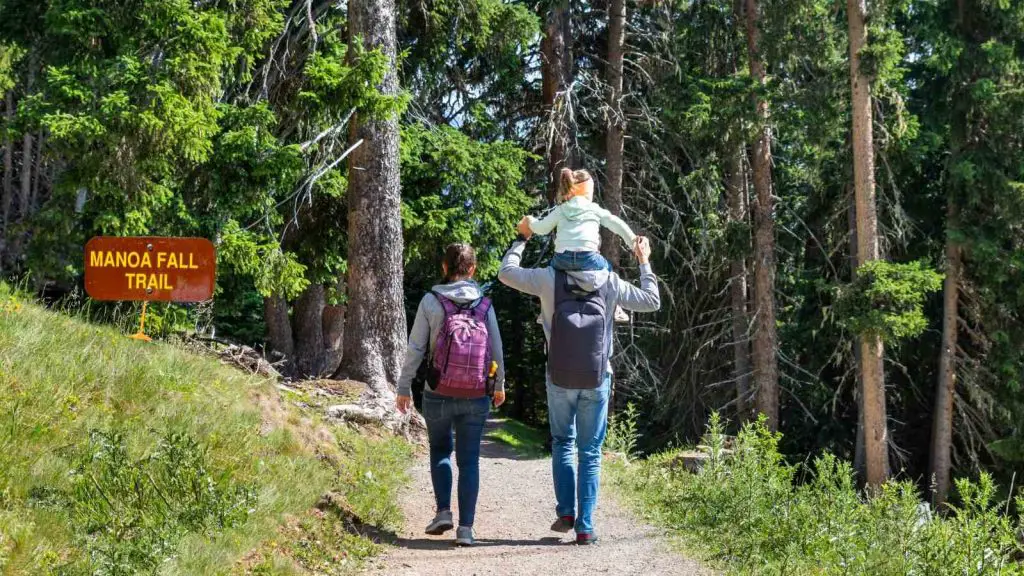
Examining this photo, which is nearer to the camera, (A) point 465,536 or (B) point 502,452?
(A) point 465,536

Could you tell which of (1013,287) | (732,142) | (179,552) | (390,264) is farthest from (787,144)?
(179,552)

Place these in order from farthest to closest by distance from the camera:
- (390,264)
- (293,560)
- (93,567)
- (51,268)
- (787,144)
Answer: (787,144) < (390,264) < (51,268) < (293,560) < (93,567)

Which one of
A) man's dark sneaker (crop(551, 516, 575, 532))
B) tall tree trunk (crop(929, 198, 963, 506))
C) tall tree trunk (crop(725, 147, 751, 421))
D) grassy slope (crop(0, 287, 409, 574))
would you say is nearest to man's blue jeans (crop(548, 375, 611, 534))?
man's dark sneaker (crop(551, 516, 575, 532))

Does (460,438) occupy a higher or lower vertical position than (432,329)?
lower

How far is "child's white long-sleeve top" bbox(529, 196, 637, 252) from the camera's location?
5949 millimetres

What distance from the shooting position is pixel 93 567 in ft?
13.7

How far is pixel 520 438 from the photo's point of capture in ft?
71.5

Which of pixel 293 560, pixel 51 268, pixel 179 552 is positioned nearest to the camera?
pixel 179 552

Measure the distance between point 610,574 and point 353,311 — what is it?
23.8ft

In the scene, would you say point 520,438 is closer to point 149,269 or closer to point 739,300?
point 739,300

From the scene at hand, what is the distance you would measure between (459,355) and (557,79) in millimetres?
12715

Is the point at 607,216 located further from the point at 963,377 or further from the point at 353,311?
the point at 963,377

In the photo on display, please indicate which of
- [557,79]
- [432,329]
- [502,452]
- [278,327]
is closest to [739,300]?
[502,452]

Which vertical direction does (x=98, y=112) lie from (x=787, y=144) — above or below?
below
